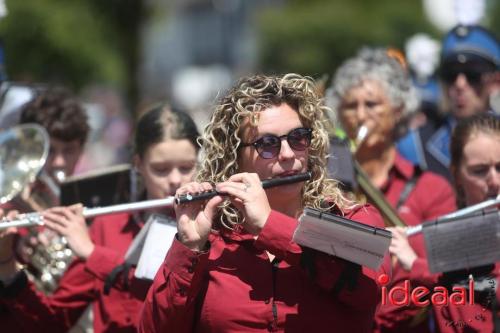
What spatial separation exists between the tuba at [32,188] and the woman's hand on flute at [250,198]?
2.00 m

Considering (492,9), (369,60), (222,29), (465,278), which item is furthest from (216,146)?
(222,29)

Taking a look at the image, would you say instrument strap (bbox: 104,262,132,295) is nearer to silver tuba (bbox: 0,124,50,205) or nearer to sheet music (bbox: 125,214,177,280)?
sheet music (bbox: 125,214,177,280)

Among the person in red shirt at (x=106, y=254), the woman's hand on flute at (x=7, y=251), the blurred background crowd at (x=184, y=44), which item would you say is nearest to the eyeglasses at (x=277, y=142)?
the blurred background crowd at (x=184, y=44)

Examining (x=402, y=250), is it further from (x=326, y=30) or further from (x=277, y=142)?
(x=326, y=30)

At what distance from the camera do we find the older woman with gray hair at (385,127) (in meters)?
5.75

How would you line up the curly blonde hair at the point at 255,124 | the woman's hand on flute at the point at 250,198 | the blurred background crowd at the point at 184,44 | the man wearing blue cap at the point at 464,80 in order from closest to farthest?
the woman's hand on flute at the point at 250,198
the curly blonde hair at the point at 255,124
the man wearing blue cap at the point at 464,80
the blurred background crowd at the point at 184,44

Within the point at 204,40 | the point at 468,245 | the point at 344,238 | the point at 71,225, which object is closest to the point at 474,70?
the point at 468,245

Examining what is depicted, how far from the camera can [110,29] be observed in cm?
2416

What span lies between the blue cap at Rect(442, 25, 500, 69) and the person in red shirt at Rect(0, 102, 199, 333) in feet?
6.87

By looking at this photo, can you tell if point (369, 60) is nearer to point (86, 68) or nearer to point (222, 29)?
point (86, 68)

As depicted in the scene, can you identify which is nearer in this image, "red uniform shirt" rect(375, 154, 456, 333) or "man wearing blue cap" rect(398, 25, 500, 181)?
"red uniform shirt" rect(375, 154, 456, 333)

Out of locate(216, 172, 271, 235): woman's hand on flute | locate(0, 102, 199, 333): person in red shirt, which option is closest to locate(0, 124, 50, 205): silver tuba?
locate(0, 102, 199, 333): person in red shirt

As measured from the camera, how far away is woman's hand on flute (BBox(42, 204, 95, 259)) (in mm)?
5059

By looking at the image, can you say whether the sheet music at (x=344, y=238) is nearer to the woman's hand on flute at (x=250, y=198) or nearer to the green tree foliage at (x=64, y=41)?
the woman's hand on flute at (x=250, y=198)
